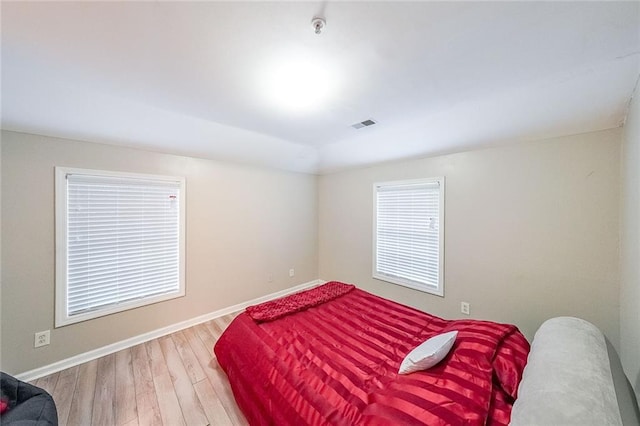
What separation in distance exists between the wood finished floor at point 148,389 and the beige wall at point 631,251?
8.54ft

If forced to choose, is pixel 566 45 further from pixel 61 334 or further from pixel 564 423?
pixel 61 334

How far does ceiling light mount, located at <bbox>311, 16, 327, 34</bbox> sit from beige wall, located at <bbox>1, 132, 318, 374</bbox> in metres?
2.39

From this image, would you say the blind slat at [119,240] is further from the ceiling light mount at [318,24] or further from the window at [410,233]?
the window at [410,233]

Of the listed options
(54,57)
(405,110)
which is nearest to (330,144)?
(405,110)

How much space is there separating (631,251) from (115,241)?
4430 millimetres

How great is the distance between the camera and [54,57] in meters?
1.47

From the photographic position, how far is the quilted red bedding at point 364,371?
1.11 meters

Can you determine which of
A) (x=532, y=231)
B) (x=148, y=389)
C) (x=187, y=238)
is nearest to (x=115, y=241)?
(x=187, y=238)

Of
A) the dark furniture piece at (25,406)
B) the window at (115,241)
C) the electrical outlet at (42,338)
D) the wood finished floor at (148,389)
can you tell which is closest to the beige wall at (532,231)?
the wood finished floor at (148,389)

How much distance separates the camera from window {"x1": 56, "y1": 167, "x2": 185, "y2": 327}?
7.20 feet

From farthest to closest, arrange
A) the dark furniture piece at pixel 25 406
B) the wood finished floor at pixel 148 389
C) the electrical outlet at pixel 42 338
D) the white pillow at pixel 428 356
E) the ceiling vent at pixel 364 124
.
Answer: the ceiling vent at pixel 364 124 → the electrical outlet at pixel 42 338 → the wood finished floor at pixel 148 389 → the white pillow at pixel 428 356 → the dark furniture piece at pixel 25 406

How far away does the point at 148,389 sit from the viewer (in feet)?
6.16

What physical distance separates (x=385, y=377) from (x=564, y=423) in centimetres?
81

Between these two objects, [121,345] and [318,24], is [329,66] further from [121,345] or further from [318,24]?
[121,345]
